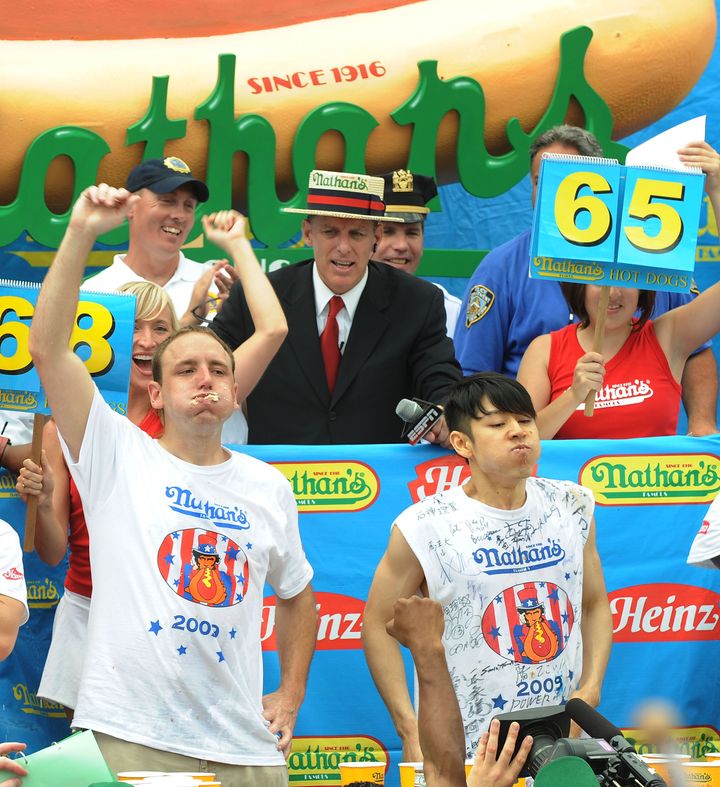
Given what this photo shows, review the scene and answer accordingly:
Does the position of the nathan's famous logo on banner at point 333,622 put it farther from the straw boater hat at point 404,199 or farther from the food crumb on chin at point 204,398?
the straw boater hat at point 404,199

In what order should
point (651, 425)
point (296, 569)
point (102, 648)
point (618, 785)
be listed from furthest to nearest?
point (651, 425) < point (296, 569) < point (102, 648) < point (618, 785)

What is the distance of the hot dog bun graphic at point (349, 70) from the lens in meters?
7.36

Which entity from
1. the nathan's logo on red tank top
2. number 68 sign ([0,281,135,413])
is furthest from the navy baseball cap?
the nathan's logo on red tank top

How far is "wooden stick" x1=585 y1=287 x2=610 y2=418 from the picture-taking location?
179 inches

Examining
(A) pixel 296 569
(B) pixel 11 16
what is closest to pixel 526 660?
(A) pixel 296 569

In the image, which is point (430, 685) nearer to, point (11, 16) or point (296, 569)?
point (296, 569)

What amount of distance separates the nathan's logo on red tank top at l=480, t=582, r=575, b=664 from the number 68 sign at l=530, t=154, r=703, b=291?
1.23 metres

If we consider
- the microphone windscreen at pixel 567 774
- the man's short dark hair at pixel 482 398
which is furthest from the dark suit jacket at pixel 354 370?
the microphone windscreen at pixel 567 774

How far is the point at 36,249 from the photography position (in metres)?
7.41

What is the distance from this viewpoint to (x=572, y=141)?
5.54 meters

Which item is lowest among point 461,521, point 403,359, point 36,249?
point 461,521

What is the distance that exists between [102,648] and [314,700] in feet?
3.49

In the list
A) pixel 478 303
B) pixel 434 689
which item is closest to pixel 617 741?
pixel 434 689

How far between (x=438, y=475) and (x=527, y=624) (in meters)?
1.00
